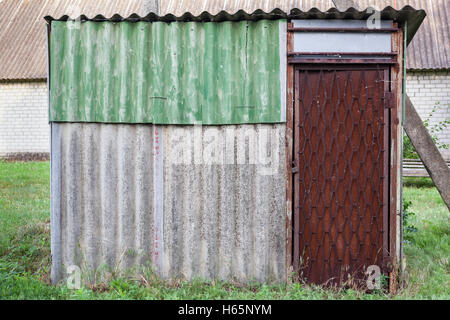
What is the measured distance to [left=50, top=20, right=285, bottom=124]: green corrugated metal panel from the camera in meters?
4.73

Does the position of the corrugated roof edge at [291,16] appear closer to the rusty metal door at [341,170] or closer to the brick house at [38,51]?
the rusty metal door at [341,170]

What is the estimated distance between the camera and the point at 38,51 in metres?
16.6

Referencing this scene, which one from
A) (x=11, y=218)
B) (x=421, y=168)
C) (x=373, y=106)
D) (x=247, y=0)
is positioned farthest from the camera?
(x=247, y=0)

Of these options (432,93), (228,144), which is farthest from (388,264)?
(432,93)

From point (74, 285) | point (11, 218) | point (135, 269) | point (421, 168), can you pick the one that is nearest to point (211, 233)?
point (135, 269)

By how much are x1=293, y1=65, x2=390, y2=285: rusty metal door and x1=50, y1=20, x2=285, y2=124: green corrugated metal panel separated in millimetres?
443

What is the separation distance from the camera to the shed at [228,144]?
4707 mm

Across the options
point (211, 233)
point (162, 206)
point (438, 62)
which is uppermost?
point (438, 62)

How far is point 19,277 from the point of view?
16.3 ft

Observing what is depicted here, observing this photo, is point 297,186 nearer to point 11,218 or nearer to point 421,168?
point 11,218

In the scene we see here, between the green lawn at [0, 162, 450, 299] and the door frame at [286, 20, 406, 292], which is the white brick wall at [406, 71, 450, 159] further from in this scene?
the door frame at [286, 20, 406, 292]

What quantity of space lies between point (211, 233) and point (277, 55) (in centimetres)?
221

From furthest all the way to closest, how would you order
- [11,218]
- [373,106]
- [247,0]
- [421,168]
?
[247,0], [421,168], [11,218], [373,106]

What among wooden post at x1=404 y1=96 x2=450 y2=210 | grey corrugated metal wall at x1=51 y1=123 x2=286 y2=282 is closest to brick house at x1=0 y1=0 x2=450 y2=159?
wooden post at x1=404 y1=96 x2=450 y2=210
